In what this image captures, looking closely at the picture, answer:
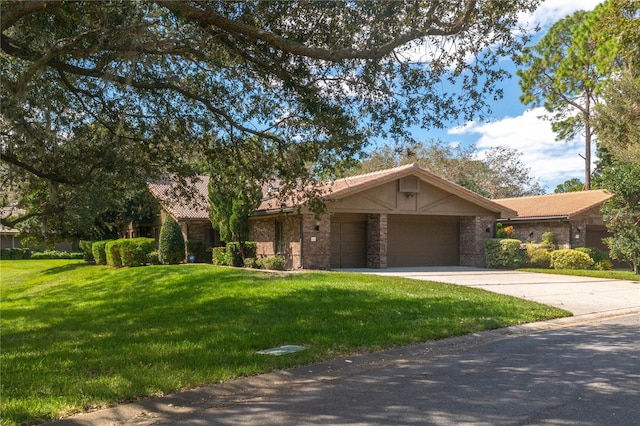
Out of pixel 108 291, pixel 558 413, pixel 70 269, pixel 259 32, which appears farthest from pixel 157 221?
pixel 558 413

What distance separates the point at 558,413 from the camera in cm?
493

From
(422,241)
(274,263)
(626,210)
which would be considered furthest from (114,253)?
(626,210)

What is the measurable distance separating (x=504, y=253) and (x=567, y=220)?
405 centimetres

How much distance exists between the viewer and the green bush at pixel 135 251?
1013 inches

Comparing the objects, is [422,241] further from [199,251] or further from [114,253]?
[114,253]

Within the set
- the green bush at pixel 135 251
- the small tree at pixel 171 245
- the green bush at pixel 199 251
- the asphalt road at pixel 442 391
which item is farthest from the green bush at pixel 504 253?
the asphalt road at pixel 442 391

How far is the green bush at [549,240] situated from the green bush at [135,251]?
62.9 ft

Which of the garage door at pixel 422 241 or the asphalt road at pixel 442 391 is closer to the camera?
the asphalt road at pixel 442 391

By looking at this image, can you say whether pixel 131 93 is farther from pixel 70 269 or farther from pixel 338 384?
pixel 70 269

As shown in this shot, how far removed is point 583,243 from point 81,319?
23530 millimetres

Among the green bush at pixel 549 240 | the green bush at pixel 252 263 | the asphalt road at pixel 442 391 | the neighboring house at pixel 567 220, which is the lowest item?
the asphalt road at pixel 442 391

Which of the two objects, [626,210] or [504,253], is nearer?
[626,210]

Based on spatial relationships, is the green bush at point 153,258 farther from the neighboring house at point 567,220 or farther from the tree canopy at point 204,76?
the neighboring house at point 567,220

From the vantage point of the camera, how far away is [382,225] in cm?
2373
